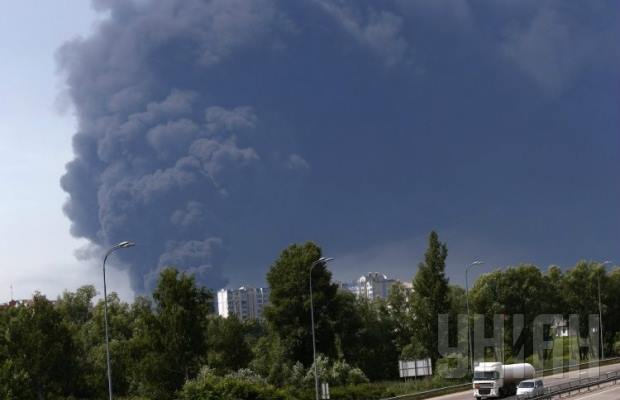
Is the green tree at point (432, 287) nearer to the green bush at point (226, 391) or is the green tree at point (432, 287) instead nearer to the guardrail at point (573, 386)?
the guardrail at point (573, 386)

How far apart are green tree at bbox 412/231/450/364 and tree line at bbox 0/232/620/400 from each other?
4.5 inches

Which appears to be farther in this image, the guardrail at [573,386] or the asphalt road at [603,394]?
the asphalt road at [603,394]

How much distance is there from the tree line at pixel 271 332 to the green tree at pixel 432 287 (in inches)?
4.5

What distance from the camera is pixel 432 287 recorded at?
85875mm

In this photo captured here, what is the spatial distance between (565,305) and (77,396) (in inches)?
2707

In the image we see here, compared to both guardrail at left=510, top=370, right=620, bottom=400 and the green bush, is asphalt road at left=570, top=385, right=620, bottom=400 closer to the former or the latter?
guardrail at left=510, top=370, right=620, bottom=400

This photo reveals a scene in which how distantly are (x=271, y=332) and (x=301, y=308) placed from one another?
454cm

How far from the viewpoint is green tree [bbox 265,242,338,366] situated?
80875mm

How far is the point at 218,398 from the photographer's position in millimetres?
42969

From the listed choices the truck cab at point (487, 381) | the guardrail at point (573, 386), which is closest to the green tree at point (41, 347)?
the truck cab at point (487, 381)

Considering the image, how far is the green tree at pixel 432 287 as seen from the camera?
85.8 meters

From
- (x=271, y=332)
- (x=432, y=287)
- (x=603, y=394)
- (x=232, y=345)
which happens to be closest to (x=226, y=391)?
(x=603, y=394)

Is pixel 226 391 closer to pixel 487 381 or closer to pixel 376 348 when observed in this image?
pixel 487 381

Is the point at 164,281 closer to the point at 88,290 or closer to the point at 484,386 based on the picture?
the point at 484,386
